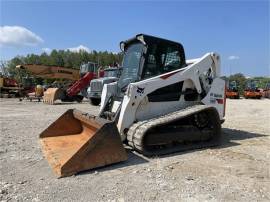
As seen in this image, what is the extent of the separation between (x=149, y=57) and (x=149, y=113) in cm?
114

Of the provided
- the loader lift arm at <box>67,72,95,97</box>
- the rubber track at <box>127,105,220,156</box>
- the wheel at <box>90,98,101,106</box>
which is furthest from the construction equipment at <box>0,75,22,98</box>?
the rubber track at <box>127,105,220,156</box>

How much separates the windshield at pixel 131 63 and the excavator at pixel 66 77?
1349 centimetres

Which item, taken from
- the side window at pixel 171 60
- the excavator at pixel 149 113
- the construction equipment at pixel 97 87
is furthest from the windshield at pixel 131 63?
the construction equipment at pixel 97 87

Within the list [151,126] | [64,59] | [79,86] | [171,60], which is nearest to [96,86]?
[79,86]

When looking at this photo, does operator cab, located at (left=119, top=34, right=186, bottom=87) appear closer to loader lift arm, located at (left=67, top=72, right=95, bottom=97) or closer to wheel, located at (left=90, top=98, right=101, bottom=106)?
wheel, located at (left=90, top=98, right=101, bottom=106)

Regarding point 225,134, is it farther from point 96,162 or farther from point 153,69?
point 96,162

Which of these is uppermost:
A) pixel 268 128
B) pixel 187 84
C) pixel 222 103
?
pixel 187 84

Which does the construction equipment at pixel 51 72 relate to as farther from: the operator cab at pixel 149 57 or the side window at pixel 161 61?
the side window at pixel 161 61

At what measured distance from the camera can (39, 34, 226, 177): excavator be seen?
16.3 ft

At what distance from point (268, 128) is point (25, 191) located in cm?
743

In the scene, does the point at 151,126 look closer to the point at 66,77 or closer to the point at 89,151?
the point at 89,151

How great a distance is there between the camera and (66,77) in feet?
79.2

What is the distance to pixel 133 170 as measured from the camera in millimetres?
4684

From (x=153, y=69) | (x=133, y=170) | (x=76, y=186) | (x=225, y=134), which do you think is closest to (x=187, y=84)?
(x=153, y=69)
